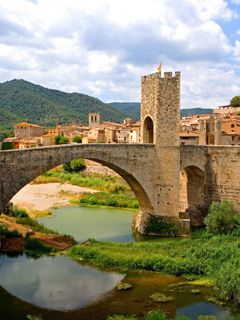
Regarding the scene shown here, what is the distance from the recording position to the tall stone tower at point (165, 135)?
2166 centimetres

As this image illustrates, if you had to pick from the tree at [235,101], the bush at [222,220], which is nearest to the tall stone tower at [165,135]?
the bush at [222,220]

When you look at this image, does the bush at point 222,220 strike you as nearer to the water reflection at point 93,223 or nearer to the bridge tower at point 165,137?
the bridge tower at point 165,137

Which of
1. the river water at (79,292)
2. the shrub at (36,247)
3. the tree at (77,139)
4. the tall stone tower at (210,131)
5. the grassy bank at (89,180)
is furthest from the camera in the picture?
the tree at (77,139)

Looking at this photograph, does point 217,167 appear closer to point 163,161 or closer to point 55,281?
point 163,161

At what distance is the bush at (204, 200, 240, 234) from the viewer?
20453 mm

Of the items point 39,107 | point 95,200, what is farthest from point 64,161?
point 39,107

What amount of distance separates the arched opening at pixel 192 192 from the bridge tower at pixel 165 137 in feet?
8.26

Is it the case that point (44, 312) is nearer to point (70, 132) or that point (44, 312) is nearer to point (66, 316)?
point (66, 316)

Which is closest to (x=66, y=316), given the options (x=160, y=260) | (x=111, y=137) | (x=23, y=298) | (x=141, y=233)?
(x=23, y=298)

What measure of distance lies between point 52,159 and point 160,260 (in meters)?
5.84

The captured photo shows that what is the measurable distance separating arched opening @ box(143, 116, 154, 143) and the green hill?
263 ft

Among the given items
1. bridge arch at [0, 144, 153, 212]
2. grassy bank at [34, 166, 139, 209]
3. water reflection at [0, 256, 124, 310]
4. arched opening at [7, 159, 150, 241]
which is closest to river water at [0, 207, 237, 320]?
water reflection at [0, 256, 124, 310]

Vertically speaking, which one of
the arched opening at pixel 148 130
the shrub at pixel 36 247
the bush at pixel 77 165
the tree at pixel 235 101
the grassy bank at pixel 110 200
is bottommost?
the shrub at pixel 36 247

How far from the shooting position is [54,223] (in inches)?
989
